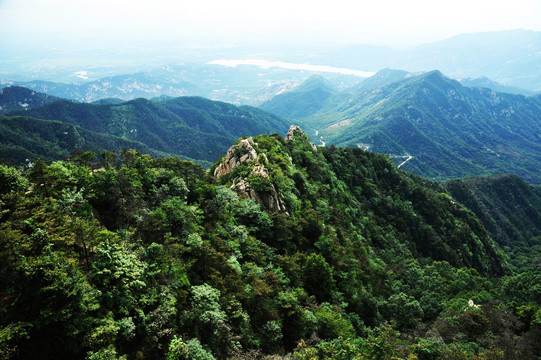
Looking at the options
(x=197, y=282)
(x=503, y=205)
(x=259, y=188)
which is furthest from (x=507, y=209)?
(x=197, y=282)

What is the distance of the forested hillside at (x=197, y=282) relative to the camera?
14016 millimetres

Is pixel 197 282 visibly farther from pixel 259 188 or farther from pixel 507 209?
pixel 507 209

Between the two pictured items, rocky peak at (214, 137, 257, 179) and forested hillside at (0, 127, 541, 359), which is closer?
forested hillside at (0, 127, 541, 359)

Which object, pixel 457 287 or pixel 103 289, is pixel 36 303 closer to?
pixel 103 289

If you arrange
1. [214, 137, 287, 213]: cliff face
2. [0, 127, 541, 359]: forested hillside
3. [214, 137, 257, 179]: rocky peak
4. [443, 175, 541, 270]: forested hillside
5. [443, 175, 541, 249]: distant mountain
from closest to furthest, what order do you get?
1. [0, 127, 541, 359]: forested hillside
2. [214, 137, 287, 213]: cliff face
3. [214, 137, 257, 179]: rocky peak
4. [443, 175, 541, 270]: forested hillside
5. [443, 175, 541, 249]: distant mountain

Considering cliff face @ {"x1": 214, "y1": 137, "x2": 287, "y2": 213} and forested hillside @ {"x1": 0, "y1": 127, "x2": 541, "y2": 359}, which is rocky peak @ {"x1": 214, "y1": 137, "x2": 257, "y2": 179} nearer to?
forested hillside @ {"x1": 0, "y1": 127, "x2": 541, "y2": 359}

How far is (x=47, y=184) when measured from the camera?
23.8 meters

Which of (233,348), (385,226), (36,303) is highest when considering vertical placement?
(36,303)

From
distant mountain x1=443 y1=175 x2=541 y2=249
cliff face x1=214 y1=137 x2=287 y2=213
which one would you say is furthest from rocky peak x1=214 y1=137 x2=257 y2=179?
distant mountain x1=443 y1=175 x2=541 y2=249

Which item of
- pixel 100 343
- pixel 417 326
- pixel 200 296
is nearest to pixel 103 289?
pixel 100 343

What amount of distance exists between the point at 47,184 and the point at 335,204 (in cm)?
5770

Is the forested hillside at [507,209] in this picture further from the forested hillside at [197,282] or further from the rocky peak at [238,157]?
the rocky peak at [238,157]

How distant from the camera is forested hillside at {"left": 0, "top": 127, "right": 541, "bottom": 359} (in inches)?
552

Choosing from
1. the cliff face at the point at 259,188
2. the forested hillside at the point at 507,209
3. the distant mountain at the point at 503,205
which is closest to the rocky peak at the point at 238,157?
the cliff face at the point at 259,188
